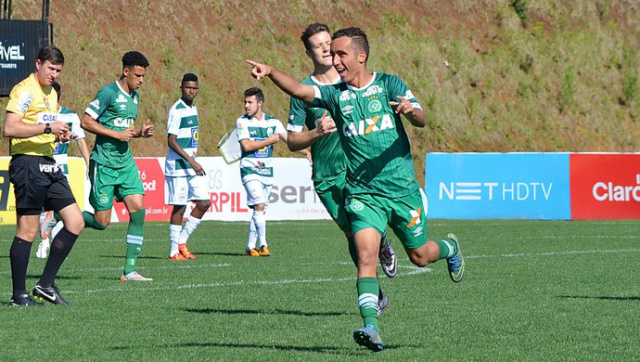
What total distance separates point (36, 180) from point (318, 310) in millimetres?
2460

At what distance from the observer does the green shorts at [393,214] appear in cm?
734

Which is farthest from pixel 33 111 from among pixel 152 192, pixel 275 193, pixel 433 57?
pixel 433 57

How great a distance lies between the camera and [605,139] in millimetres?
46625

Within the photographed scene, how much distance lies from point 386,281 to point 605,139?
36.6m

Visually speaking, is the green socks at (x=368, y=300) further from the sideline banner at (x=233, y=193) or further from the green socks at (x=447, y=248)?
the sideline banner at (x=233, y=193)

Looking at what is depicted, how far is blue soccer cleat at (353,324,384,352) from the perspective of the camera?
666cm

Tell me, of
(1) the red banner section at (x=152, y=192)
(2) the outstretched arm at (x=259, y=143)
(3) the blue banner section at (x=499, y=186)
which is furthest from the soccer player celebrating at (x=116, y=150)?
(3) the blue banner section at (x=499, y=186)

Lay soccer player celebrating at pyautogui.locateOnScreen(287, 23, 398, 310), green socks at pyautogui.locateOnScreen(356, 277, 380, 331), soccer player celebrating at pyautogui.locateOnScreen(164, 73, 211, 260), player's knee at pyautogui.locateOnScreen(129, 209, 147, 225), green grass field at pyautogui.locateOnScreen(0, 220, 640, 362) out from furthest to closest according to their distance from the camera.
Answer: soccer player celebrating at pyautogui.locateOnScreen(164, 73, 211, 260) < player's knee at pyautogui.locateOnScreen(129, 209, 147, 225) < soccer player celebrating at pyautogui.locateOnScreen(287, 23, 398, 310) < green grass field at pyautogui.locateOnScreen(0, 220, 640, 362) < green socks at pyautogui.locateOnScreen(356, 277, 380, 331)

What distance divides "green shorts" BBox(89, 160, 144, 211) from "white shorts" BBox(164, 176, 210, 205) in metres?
3.49

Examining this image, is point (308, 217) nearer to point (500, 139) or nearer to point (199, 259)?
point (199, 259)

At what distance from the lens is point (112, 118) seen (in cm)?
1188

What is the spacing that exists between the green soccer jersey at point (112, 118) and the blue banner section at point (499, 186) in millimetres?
15343

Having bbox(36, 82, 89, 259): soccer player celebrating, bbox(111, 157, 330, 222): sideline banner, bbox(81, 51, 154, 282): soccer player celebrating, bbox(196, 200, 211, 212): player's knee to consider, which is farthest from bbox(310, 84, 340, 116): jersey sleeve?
bbox(111, 157, 330, 222): sideline banner

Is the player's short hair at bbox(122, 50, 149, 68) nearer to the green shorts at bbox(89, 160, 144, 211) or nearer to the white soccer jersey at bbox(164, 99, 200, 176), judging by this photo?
the green shorts at bbox(89, 160, 144, 211)
